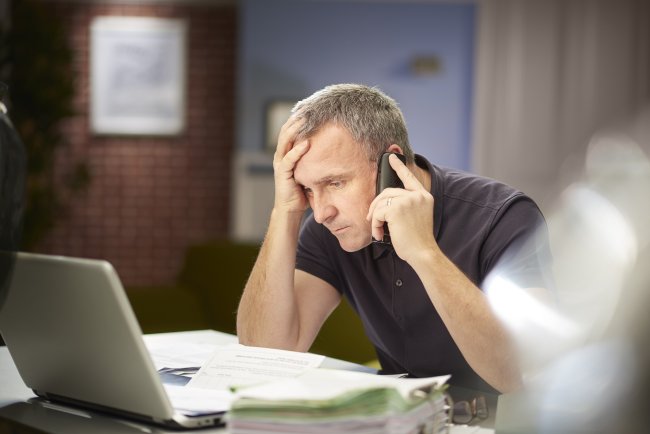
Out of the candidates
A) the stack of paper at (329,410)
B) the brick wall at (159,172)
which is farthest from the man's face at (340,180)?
the brick wall at (159,172)

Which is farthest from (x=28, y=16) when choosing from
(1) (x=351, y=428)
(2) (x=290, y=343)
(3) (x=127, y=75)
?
(1) (x=351, y=428)

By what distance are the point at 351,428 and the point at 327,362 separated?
0.79 metres

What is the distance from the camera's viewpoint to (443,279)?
154 centimetres

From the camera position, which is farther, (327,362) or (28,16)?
(28,16)

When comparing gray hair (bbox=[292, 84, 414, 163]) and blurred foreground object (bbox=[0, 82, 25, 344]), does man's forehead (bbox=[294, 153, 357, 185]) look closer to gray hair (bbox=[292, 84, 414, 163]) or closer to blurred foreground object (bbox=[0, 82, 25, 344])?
gray hair (bbox=[292, 84, 414, 163])

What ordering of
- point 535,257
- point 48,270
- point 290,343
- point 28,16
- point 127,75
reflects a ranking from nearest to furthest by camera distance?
point 48,270
point 535,257
point 290,343
point 28,16
point 127,75

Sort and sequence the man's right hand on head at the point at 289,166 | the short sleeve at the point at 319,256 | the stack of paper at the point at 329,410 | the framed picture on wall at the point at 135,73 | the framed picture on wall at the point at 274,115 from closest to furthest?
the stack of paper at the point at 329,410 → the man's right hand on head at the point at 289,166 → the short sleeve at the point at 319,256 → the framed picture on wall at the point at 274,115 → the framed picture on wall at the point at 135,73

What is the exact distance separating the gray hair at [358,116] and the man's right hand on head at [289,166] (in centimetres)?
2

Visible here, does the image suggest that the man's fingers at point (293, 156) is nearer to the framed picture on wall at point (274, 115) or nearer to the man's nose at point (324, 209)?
the man's nose at point (324, 209)

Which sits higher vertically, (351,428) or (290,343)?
(351,428)

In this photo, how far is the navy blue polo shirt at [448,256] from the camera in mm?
1755

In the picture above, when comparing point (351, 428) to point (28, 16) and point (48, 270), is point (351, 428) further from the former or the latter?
point (28, 16)

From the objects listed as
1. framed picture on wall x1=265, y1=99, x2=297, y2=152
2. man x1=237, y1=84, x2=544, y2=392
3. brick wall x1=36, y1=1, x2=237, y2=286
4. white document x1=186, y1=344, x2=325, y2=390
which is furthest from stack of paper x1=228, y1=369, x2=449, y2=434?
brick wall x1=36, y1=1, x2=237, y2=286

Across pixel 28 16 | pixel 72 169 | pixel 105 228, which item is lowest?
pixel 105 228
